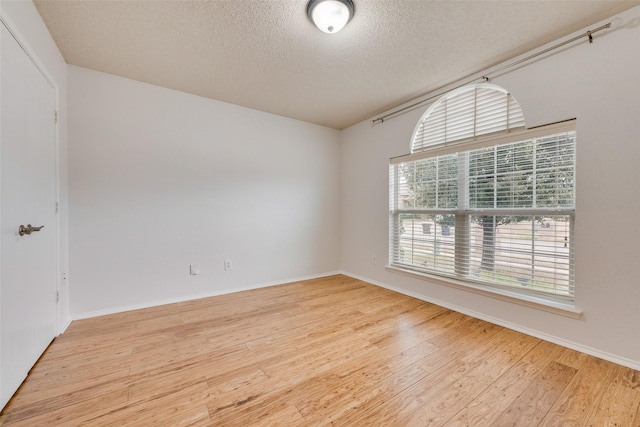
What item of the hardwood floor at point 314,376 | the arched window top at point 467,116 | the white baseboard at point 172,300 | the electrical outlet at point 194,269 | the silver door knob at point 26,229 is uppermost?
the arched window top at point 467,116

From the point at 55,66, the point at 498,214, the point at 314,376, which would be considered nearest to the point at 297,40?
the point at 55,66

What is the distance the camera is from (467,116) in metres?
2.71

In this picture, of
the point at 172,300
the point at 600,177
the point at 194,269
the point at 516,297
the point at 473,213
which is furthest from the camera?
the point at 194,269

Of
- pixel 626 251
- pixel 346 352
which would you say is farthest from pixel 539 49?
pixel 346 352

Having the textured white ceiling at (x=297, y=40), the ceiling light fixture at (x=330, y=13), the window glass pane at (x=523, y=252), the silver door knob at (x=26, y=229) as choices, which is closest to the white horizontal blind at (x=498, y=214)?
the window glass pane at (x=523, y=252)

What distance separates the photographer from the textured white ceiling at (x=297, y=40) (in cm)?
179

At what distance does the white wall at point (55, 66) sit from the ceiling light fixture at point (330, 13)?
177cm

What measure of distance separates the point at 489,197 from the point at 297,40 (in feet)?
7.57

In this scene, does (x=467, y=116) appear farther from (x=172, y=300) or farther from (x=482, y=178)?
(x=172, y=300)

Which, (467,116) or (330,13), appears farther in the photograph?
(467,116)

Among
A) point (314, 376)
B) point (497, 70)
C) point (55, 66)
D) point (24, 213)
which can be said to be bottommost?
point (314, 376)

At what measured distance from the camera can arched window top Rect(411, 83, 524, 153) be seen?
7.94 feet

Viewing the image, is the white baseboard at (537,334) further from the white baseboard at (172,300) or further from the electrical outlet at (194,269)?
the electrical outlet at (194,269)

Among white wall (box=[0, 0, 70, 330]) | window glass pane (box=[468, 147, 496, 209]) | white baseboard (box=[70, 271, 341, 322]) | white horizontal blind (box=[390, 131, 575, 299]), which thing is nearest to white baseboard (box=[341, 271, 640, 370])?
white horizontal blind (box=[390, 131, 575, 299])
